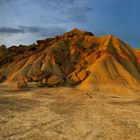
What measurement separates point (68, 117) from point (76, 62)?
61.8 ft

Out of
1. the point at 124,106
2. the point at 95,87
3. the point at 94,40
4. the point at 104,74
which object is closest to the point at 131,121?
the point at 124,106

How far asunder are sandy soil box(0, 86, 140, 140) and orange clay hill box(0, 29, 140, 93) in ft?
18.5

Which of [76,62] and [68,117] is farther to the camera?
[76,62]

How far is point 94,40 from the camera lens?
39938 millimetres

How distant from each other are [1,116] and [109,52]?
20870 millimetres

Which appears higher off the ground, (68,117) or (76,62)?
(76,62)

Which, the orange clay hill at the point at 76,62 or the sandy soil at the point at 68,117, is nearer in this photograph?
the sandy soil at the point at 68,117

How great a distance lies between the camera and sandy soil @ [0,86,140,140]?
14016 mm

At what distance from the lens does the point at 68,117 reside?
17344 millimetres

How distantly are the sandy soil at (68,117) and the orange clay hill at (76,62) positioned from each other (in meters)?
5.63

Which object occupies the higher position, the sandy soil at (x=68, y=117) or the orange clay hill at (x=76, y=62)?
the orange clay hill at (x=76, y=62)

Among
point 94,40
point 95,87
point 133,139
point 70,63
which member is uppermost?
point 94,40

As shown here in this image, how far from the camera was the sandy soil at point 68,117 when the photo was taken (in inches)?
552

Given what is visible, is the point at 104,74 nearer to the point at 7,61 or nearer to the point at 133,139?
the point at 7,61
